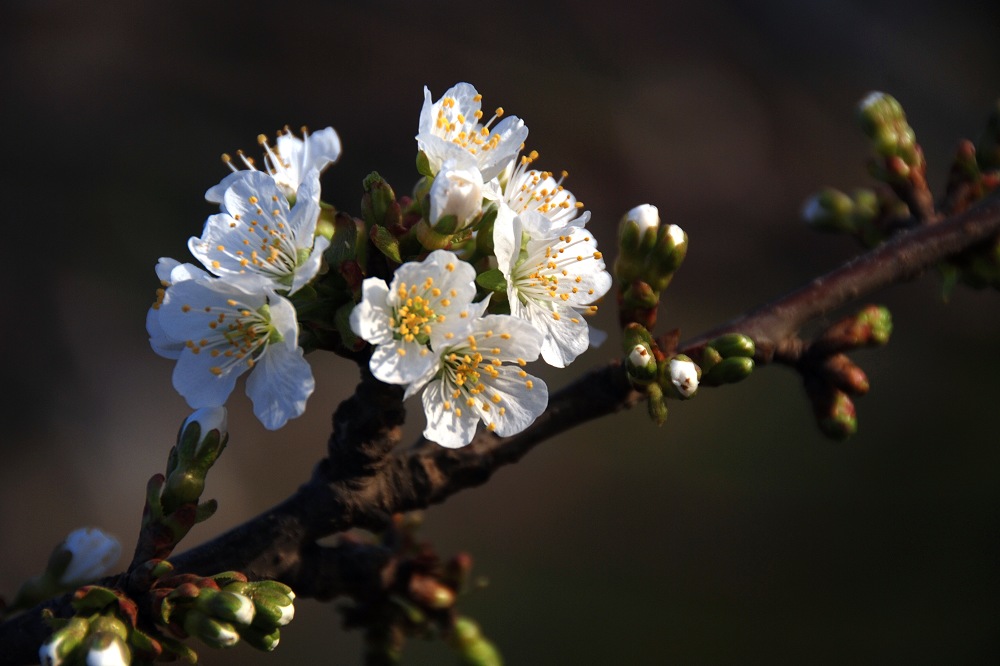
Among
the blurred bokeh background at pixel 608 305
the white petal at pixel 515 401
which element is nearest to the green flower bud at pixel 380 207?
the white petal at pixel 515 401

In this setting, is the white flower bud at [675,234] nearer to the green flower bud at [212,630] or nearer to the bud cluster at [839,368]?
the bud cluster at [839,368]

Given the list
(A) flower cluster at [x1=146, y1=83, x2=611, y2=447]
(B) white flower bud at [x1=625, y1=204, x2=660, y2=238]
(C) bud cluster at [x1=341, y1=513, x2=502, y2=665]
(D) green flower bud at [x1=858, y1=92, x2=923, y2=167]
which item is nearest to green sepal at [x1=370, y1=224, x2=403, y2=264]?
(A) flower cluster at [x1=146, y1=83, x2=611, y2=447]

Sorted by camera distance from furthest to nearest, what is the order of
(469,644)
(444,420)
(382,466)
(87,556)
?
1. (469,644)
2. (87,556)
3. (382,466)
4. (444,420)

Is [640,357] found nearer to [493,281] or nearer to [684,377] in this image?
[684,377]

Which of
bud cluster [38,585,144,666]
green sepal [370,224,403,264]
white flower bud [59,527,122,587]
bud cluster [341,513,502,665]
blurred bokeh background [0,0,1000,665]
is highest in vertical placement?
green sepal [370,224,403,264]

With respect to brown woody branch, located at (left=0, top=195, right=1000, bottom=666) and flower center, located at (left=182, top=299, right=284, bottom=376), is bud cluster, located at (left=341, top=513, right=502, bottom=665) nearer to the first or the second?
brown woody branch, located at (left=0, top=195, right=1000, bottom=666)

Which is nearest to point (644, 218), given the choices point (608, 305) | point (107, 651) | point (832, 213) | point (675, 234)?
point (675, 234)

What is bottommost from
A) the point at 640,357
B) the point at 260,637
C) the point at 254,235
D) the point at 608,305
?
the point at 608,305
